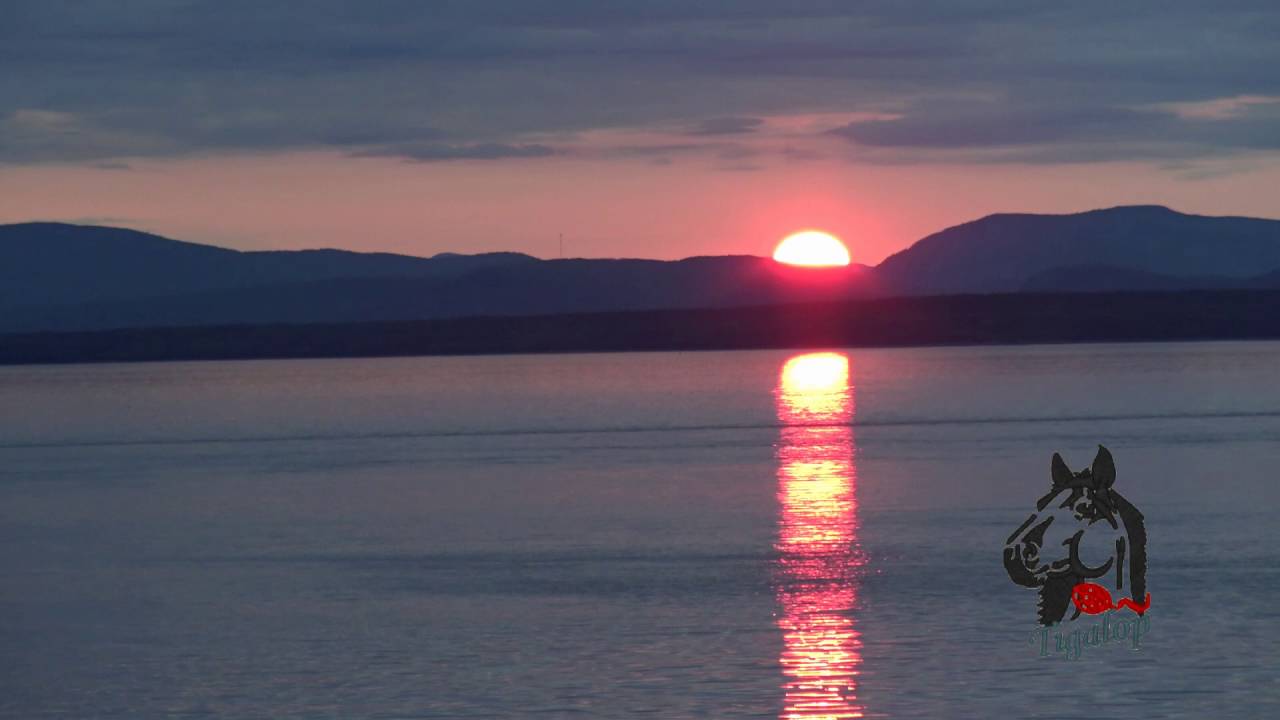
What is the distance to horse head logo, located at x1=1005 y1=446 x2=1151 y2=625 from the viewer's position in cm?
1805

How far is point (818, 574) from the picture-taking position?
26.6 m

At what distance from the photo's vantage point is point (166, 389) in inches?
5153

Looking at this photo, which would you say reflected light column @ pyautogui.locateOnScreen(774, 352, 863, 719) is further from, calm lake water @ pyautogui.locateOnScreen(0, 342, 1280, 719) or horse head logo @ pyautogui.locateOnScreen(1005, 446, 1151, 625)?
horse head logo @ pyautogui.locateOnScreen(1005, 446, 1151, 625)

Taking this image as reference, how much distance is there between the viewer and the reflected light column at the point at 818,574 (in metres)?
18.5

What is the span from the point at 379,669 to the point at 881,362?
157 m

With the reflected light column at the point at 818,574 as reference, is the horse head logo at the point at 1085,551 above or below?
above

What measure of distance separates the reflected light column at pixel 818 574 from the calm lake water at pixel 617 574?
7cm

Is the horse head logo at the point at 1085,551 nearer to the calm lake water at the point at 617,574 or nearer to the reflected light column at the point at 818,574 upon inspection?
the calm lake water at the point at 617,574

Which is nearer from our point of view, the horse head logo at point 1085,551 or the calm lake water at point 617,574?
the horse head logo at point 1085,551

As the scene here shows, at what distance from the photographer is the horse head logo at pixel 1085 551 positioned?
18047 mm

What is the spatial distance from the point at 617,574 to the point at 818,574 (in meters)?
2.78

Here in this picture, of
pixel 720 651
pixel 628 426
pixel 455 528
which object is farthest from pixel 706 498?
pixel 628 426

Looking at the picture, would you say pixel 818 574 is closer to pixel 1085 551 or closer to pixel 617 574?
pixel 617 574

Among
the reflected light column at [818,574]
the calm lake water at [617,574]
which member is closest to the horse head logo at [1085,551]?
the calm lake water at [617,574]
